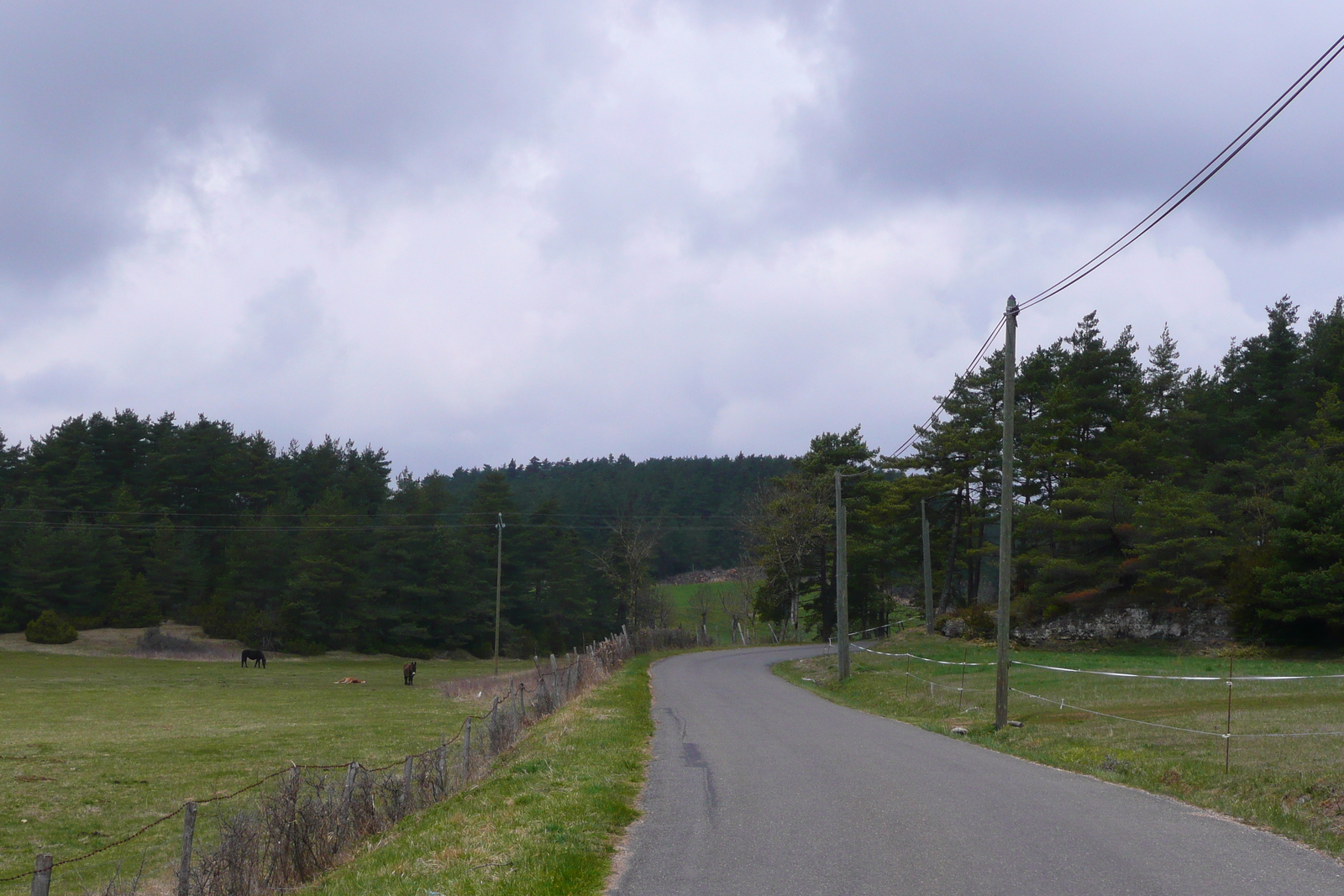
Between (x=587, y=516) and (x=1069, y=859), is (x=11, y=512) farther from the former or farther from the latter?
(x=1069, y=859)

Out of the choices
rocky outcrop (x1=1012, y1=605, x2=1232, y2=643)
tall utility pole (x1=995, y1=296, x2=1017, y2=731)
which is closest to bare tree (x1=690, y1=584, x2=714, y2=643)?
rocky outcrop (x1=1012, y1=605, x2=1232, y2=643)

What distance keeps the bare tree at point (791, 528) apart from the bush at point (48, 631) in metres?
48.5

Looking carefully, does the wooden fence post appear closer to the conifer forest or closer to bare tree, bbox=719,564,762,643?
the conifer forest

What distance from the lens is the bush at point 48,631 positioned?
68500mm

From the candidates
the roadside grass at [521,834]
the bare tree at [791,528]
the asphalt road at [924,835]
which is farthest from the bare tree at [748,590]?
the asphalt road at [924,835]

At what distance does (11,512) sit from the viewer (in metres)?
73.9

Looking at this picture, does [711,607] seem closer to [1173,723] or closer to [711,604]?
[711,604]

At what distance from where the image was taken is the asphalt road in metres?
7.39

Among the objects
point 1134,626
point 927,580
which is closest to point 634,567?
point 927,580

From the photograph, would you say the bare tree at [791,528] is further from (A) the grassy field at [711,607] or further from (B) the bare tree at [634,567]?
(A) the grassy field at [711,607]

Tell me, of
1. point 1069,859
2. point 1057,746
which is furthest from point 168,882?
point 1057,746

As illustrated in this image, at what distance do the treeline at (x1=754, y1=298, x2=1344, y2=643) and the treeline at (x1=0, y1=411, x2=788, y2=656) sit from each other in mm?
18376

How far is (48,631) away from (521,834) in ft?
240

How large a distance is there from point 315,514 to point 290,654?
10.9m
